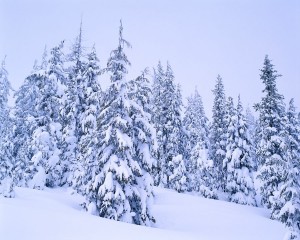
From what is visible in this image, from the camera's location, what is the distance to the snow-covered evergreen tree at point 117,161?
765 inches

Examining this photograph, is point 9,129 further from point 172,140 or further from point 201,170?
point 201,170

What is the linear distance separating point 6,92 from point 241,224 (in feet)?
101

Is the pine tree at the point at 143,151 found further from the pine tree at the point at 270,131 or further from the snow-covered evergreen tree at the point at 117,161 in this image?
the pine tree at the point at 270,131

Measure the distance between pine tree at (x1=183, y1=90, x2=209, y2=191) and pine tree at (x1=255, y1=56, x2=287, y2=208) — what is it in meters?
12.0

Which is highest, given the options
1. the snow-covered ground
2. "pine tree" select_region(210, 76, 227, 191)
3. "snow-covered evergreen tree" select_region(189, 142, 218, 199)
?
"pine tree" select_region(210, 76, 227, 191)

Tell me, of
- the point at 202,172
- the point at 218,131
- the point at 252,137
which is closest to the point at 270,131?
the point at 202,172

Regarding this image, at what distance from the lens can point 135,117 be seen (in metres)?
22.0

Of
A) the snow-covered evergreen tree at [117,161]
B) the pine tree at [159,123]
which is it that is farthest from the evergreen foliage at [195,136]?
the snow-covered evergreen tree at [117,161]

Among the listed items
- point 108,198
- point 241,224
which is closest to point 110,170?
point 108,198

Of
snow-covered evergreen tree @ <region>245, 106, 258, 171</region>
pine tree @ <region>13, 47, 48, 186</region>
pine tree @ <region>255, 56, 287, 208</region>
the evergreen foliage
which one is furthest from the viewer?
the evergreen foliage

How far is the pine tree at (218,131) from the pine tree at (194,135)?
153 cm

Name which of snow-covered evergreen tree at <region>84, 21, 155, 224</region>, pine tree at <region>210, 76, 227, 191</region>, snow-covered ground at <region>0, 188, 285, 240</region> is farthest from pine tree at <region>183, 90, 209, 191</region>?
snow-covered evergreen tree at <region>84, 21, 155, 224</region>

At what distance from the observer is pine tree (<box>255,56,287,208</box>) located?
1309 inches

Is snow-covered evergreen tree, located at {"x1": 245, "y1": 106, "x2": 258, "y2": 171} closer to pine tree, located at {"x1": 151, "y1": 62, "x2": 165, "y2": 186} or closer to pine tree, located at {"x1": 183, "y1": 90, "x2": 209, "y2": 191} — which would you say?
pine tree, located at {"x1": 183, "y1": 90, "x2": 209, "y2": 191}
